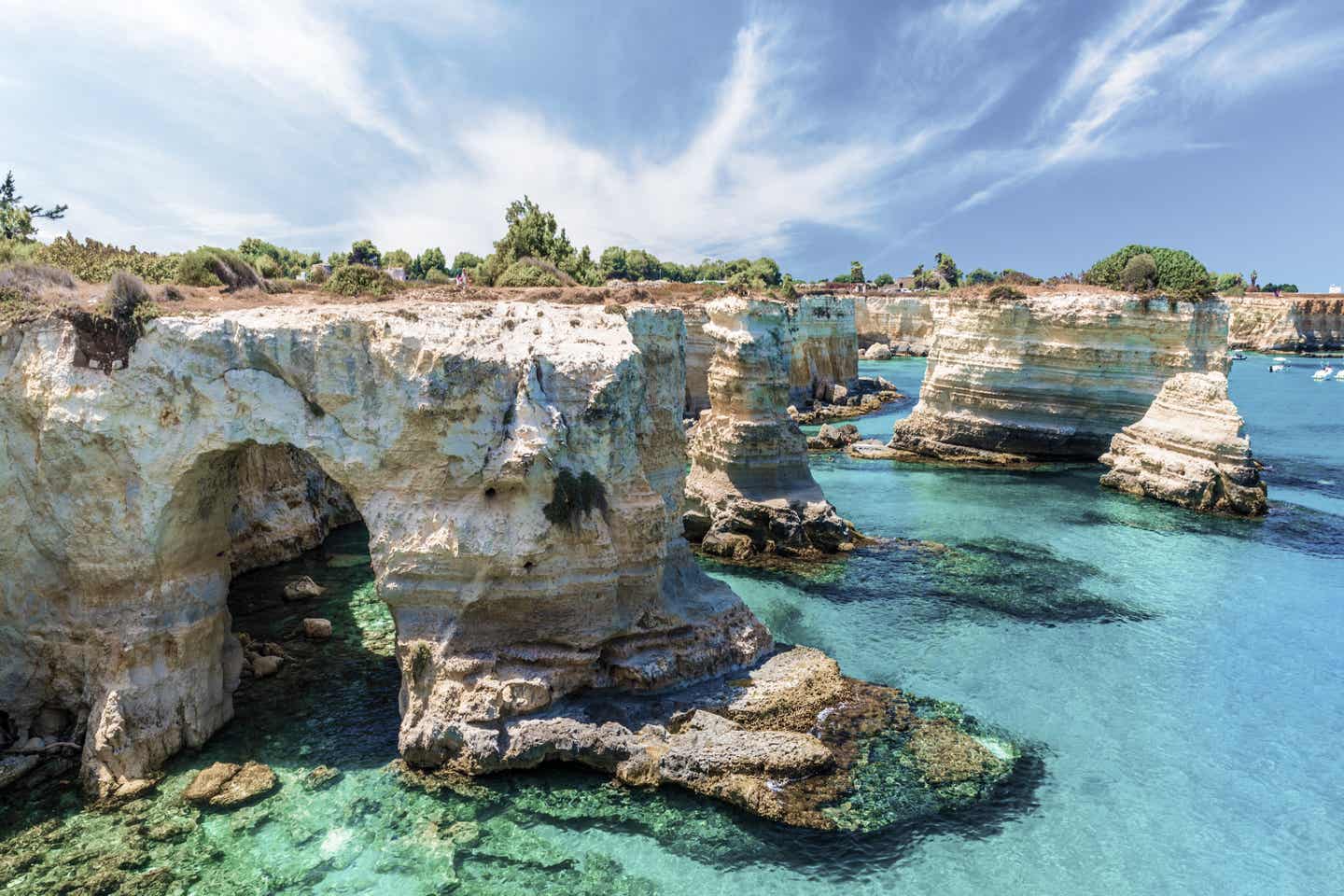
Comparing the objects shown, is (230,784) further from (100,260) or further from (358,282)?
(100,260)

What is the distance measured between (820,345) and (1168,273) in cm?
2412

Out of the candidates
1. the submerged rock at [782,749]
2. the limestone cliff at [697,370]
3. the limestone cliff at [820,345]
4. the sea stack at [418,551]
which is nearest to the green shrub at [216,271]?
the sea stack at [418,551]

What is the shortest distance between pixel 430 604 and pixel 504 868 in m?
4.06

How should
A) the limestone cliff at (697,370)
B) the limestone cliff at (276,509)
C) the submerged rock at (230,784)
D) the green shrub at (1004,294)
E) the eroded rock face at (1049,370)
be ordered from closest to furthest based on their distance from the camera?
the submerged rock at (230,784) → the limestone cliff at (276,509) → the eroded rock face at (1049,370) → the green shrub at (1004,294) → the limestone cliff at (697,370)

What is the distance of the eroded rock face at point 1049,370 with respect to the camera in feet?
104

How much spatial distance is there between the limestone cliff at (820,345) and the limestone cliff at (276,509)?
33274 mm

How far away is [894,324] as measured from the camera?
92.6m

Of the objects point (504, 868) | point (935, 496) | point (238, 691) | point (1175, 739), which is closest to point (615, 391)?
point (504, 868)

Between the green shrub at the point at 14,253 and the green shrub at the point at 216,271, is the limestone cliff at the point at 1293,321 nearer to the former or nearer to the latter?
the green shrub at the point at 216,271

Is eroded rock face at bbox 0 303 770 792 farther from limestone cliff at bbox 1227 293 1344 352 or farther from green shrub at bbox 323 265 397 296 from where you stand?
limestone cliff at bbox 1227 293 1344 352

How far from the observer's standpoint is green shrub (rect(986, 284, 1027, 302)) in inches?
1358

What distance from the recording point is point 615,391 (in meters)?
11.9

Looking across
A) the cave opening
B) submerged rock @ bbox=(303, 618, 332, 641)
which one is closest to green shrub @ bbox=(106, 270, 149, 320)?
the cave opening

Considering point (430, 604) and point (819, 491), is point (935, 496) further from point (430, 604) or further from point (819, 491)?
point (430, 604)
